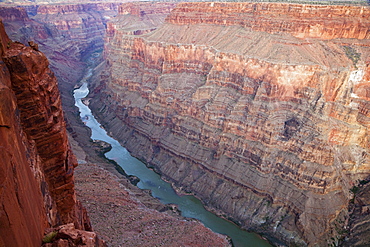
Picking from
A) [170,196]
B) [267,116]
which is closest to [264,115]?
[267,116]

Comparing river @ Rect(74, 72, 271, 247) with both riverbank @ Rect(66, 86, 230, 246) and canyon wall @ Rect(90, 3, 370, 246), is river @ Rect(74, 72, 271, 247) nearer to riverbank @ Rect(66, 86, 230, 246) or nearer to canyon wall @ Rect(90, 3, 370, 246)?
canyon wall @ Rect(90, 3, 370, 246)

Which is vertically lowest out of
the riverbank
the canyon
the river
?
the river

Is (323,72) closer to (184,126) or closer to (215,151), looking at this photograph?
(215,151)

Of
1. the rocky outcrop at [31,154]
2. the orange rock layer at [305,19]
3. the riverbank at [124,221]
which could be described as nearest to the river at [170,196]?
the riverbank at [124,221]

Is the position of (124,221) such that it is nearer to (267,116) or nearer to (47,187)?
(47,187)

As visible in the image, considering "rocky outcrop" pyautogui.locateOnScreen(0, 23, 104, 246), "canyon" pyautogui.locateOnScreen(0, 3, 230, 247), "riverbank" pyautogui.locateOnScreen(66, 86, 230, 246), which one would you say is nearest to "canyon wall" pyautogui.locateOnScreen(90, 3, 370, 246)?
"riverbank" pyautogui.locateOnScreen(66, 86, 230, 246)

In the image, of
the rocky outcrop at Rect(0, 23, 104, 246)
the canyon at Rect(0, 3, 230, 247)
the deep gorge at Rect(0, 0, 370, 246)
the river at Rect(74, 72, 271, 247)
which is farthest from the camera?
the deep gorge at Rect(0, 0, 370, 246)
